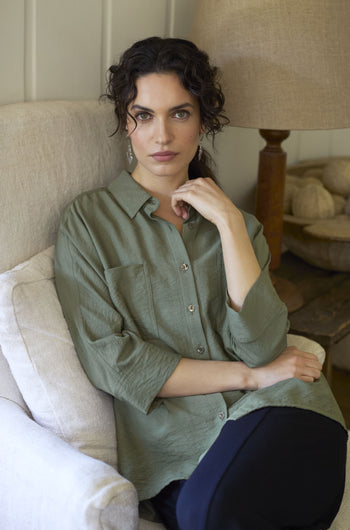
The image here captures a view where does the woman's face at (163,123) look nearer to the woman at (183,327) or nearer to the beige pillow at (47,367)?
the woman at (183,327)

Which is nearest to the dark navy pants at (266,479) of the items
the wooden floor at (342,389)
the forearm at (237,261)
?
the forearm at (237,261)

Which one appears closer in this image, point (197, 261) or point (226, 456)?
point (226, 456)

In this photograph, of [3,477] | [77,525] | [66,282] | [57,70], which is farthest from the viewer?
[57,70]

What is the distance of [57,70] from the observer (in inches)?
57.4

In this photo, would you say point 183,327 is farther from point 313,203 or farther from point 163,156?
point 313,203

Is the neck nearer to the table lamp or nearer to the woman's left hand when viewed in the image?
the woman's left hand

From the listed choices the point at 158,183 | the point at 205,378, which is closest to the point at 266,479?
the point at 205,378

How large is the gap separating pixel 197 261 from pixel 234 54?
1.72ft

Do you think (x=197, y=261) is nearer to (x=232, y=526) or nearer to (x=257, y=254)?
(x=257, y=254)

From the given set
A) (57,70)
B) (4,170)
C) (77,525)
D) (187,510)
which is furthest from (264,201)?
(77,525)

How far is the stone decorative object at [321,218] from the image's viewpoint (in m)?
1.92

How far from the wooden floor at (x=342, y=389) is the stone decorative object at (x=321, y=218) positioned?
0.60 meters

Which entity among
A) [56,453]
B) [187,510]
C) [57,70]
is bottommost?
[187,510]

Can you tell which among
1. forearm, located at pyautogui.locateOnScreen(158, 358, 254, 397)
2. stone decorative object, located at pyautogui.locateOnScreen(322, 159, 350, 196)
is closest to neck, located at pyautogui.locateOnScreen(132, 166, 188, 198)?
forearm, located at pyautogui.locateOnScreen(158, 358, 254, 397)
